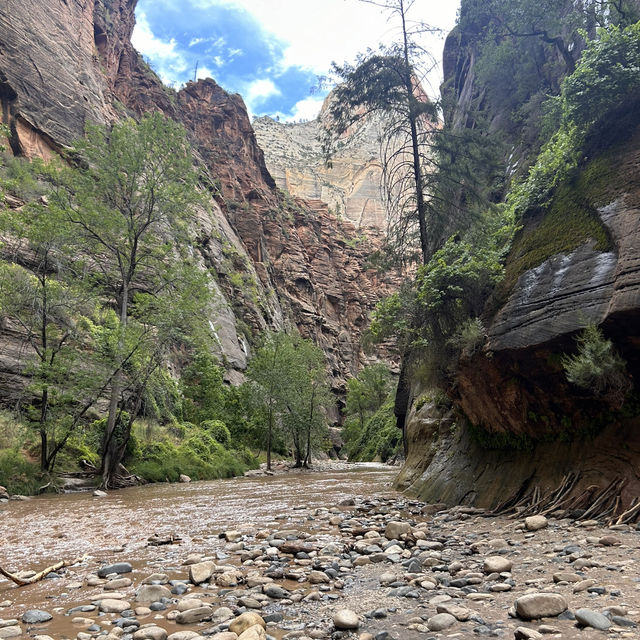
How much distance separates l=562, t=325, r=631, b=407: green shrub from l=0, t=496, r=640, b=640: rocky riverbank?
1694 millimetres

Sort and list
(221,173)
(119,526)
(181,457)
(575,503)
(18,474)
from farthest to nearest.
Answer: (221,173) < (181,457) < (18,474) < (119,526) < (575,503)

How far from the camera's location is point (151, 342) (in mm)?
14469

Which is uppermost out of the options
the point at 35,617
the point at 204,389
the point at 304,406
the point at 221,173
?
the point at 221,173

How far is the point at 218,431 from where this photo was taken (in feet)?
85.0

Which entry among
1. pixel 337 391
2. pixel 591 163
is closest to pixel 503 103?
pixel 591 163

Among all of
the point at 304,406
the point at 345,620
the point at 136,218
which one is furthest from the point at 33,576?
the point at 304,406

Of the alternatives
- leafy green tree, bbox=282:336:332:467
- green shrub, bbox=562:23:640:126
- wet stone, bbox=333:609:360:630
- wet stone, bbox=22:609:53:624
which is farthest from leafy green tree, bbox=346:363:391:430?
wet stone, bbox=22:609:53:624

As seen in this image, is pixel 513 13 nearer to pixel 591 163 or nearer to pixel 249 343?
pixel 591 163

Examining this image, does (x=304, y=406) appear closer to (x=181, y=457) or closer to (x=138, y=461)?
(x=181, y=457)

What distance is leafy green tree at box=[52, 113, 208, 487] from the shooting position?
575 inches

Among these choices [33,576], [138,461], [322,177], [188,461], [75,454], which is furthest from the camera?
[322,177]

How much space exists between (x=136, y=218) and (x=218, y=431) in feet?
47.5

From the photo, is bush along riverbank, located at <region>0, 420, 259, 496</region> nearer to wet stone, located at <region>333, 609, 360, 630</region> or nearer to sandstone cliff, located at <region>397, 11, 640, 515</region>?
sandstone cliff, located at <region>397, 11, 640, 515</region>

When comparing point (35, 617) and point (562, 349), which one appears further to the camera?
point (562, 349)
